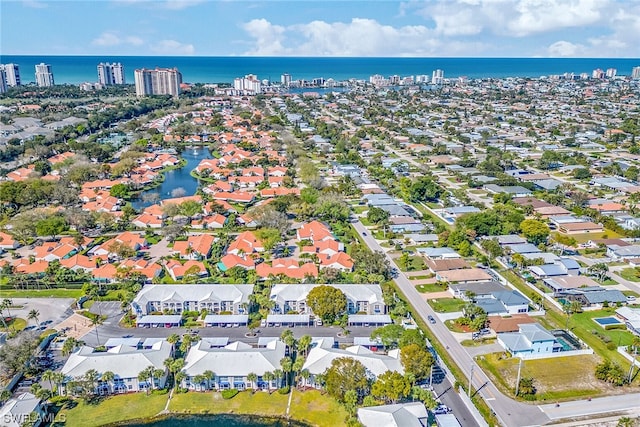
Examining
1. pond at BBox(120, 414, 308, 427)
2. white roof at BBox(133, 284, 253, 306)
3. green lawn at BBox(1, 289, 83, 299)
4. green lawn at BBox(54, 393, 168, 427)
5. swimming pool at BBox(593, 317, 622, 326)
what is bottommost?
pond at BBox(120, 414, 308, 427)

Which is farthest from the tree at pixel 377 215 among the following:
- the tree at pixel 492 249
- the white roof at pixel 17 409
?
the white roof at pixel 17 409

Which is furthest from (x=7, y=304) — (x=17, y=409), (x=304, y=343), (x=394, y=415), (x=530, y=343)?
(x=530, y=343)

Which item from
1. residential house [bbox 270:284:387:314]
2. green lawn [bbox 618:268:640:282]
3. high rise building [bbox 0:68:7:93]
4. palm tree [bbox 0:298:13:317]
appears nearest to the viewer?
palm tree [bbox 0:298:13:317]

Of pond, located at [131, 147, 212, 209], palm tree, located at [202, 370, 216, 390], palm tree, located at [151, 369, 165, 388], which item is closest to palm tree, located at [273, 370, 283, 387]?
palm tree, located at [202, 370, 216, 390]

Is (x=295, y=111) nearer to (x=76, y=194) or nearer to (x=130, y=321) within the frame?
(x=76, y=194)

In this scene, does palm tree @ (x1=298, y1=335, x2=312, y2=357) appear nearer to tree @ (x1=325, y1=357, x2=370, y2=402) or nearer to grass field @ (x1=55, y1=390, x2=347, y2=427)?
grass field @ (x1=55, y1=390, x2=347, y2=427)

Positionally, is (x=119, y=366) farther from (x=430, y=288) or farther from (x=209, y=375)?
(x=430, y=288)

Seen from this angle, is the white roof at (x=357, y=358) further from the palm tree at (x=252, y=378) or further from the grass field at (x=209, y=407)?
the palm tree at (x=252, y=378)
